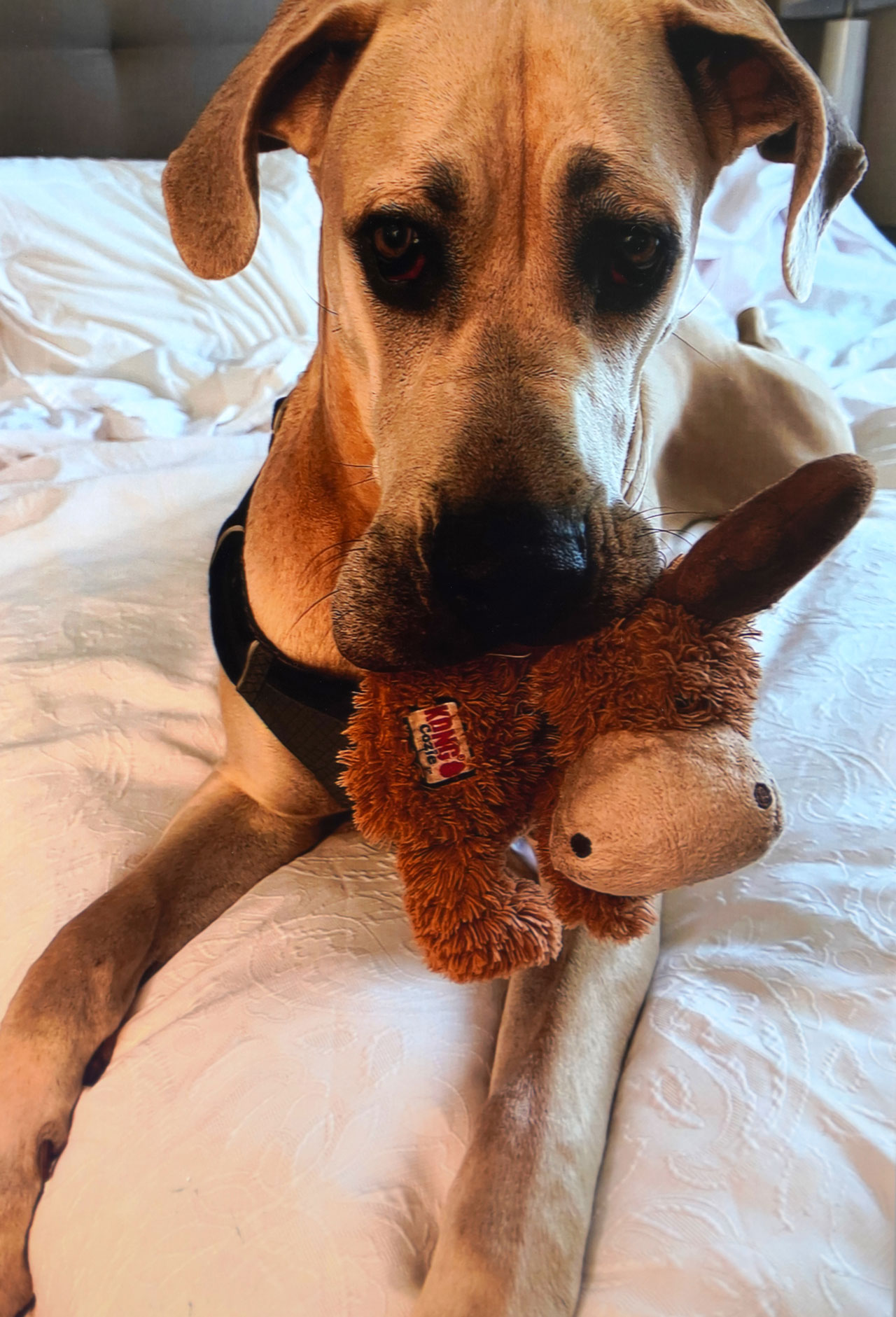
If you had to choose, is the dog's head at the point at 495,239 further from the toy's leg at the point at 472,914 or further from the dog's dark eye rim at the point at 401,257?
the toy's leg at the point at 472,914

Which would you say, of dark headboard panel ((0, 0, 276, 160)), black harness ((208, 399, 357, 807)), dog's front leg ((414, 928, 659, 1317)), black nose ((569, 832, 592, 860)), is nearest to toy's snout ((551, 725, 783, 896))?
black nose ((569, 832, 592, 860))

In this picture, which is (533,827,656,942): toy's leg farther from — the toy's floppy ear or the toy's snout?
the toy's floppy ear

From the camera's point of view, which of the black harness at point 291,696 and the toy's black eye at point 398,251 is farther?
the black harness at point 291,696

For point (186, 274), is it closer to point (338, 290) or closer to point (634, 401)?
point (338, 290)

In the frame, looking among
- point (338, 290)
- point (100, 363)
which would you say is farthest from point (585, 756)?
point (100, 363)

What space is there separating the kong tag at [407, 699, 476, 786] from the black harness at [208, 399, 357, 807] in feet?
0.93

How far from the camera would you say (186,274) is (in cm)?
253

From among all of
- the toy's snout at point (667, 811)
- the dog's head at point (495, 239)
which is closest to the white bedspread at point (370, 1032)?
the toy's snout at point (667, 811)

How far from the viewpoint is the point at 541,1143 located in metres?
0.81

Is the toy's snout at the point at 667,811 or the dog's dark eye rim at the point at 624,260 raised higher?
the dog's dark eye rim at the point at 624,260

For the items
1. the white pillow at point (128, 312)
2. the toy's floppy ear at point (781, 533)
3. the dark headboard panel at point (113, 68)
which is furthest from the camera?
the dark headboard panel at point (113, 68)

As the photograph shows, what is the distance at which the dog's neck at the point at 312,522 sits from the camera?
109 centimetres

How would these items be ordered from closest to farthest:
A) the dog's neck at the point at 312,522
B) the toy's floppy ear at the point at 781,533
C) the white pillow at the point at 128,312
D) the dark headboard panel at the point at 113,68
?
the toy's floppy ear at the point at 781,533 < the dog's neck at the point at 312,522 < the white pillow at the point at 128,312 < the dark headboard panel at the point at 113,68

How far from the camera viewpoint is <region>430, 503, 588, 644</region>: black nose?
2.43ft
